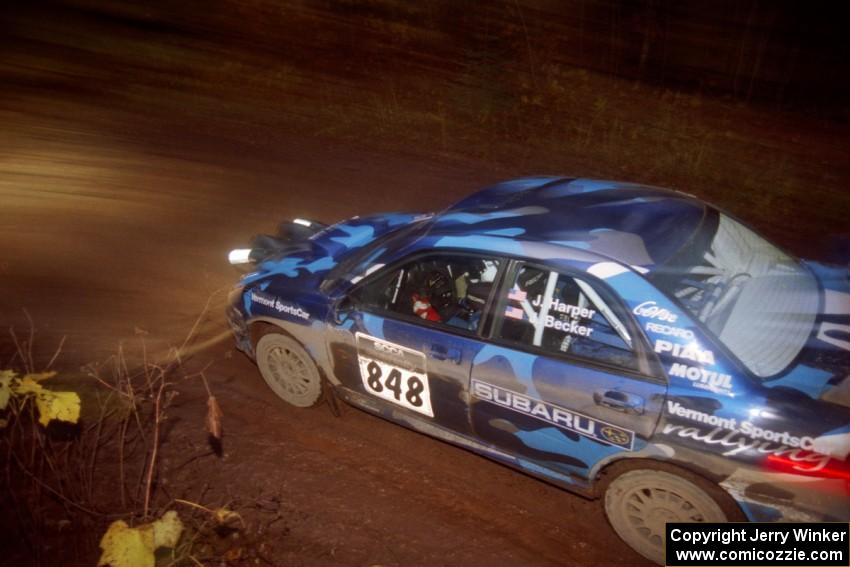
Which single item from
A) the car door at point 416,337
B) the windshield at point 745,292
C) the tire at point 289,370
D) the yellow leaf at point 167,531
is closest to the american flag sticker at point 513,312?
the car door at point 416,337

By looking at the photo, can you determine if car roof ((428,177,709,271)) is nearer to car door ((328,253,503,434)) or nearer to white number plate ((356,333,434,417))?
car door ((328,253,503,434))

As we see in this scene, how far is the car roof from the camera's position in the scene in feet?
10.4

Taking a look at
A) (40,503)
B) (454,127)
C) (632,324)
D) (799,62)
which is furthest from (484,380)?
(799,62)

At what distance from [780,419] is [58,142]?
35.4ft

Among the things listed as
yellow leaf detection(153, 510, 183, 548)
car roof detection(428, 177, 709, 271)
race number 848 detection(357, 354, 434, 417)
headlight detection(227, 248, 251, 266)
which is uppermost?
car roof detection(428, 177, 709, 271)

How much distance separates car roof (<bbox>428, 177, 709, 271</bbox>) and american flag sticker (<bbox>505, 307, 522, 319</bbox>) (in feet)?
0.97

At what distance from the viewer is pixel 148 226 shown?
7336 millimetres

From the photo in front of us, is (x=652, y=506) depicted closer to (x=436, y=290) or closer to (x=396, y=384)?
(x=396, y=384)

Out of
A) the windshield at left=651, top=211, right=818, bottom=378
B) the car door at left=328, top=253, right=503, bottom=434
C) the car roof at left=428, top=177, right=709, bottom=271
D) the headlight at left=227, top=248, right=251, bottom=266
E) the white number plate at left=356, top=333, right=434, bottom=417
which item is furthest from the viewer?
the headlight at left=227, top=248, right=251, bottom=266

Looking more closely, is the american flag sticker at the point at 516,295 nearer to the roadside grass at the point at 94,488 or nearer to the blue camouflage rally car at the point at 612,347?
the blue camouflage rally car at the point at 612,347

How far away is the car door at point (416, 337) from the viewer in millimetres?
3434

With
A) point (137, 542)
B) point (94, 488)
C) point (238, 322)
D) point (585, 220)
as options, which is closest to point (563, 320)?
point (585, 220)

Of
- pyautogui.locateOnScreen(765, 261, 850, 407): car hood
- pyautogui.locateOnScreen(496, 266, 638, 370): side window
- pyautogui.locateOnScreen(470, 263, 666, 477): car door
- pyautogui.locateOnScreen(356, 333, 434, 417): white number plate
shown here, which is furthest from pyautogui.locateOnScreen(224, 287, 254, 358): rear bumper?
pyautogui.locateOnScreen(765, 261, 850, 407): car hood

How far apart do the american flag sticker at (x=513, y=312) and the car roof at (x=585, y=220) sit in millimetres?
297
